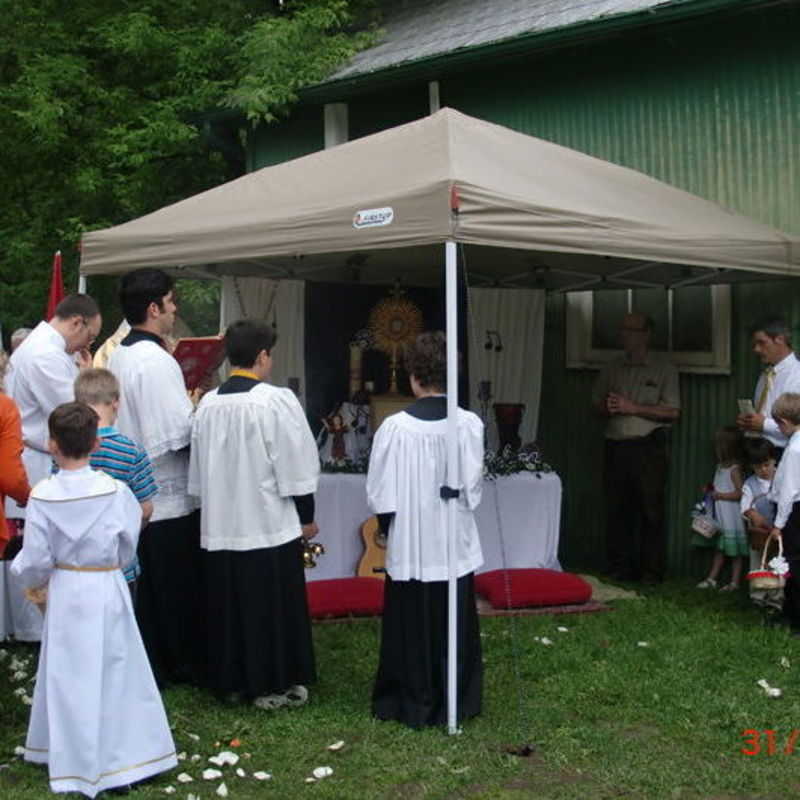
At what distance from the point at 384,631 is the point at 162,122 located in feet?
30.5

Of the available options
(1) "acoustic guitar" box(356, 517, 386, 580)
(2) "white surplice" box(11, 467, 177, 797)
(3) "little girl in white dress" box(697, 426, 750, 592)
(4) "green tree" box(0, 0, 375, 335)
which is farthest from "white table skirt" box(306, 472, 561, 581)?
(4) "green tree" box(0, 0, 375, 335)

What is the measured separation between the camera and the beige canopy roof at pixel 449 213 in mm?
5875

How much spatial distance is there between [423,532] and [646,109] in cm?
481

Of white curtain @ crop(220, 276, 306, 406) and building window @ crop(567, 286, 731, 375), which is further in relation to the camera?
white curtain @ crop(220, 276, 306, 406)

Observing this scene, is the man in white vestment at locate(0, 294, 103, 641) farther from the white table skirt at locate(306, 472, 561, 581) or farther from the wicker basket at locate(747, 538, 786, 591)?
the wicker basket at locate(747, 538, 786, 591)

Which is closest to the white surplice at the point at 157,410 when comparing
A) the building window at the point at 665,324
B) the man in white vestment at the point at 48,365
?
the man in white vestment at the point at 48,365

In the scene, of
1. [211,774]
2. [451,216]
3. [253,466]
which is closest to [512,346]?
[451,216]

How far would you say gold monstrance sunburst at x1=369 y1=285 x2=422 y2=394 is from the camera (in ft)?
31.4

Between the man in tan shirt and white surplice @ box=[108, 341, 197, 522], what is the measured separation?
3.78 m

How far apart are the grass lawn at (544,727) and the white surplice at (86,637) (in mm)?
185

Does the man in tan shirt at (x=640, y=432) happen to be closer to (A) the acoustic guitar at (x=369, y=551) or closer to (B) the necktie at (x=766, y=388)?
(B) the necktie at (x=766, y=388)

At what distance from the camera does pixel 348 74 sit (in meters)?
11.6

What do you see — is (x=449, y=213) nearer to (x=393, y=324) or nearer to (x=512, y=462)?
(x=512, y=462)

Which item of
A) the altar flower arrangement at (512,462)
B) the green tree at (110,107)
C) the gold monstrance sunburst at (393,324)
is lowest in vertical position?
the altar flower arrangement at (512,462)
